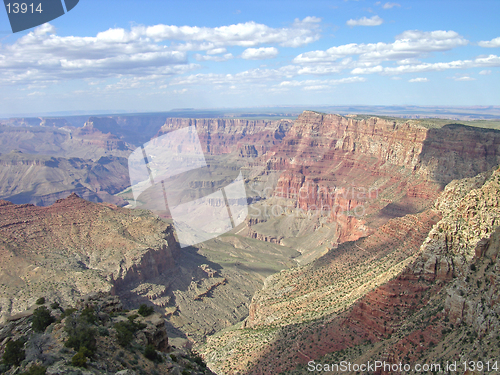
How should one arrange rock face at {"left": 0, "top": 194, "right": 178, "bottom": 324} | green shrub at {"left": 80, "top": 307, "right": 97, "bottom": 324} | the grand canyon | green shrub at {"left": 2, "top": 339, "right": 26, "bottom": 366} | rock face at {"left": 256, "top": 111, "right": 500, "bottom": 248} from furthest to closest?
1. rock face at {"left": 256, "top": 111, "right": 500, "bottom": 248}
2. rock face at {"left": 0, "top": 194, "right": 178, "bottom": 324}
3. the grand canyon
4. green shrub at {"left": 80, "top": 307, "right": 97, "bottom": 324}
5. green shrub at {"left": 2, "top": 339, "right": 26, "bottom": 366}

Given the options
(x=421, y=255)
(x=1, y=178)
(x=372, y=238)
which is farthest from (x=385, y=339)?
(x=1, y=178)

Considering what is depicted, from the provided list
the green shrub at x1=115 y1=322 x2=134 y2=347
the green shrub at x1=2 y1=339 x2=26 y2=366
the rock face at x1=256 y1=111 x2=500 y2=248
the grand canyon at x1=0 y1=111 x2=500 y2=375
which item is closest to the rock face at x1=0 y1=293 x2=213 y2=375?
the green shrub at x1=115 y1=322 x2=134 y2=347

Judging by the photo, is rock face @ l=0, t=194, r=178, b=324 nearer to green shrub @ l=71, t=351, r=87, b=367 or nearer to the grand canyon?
the grand canyon

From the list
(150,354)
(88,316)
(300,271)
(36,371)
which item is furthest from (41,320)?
(300,271)

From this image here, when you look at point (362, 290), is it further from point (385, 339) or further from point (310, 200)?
point (310, 200)

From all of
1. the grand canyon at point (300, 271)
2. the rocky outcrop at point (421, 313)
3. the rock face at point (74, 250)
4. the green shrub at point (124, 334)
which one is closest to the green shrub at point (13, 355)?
the grand canyon at point (300, 271)

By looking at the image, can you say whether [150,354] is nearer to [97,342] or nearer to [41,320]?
[97,342]
